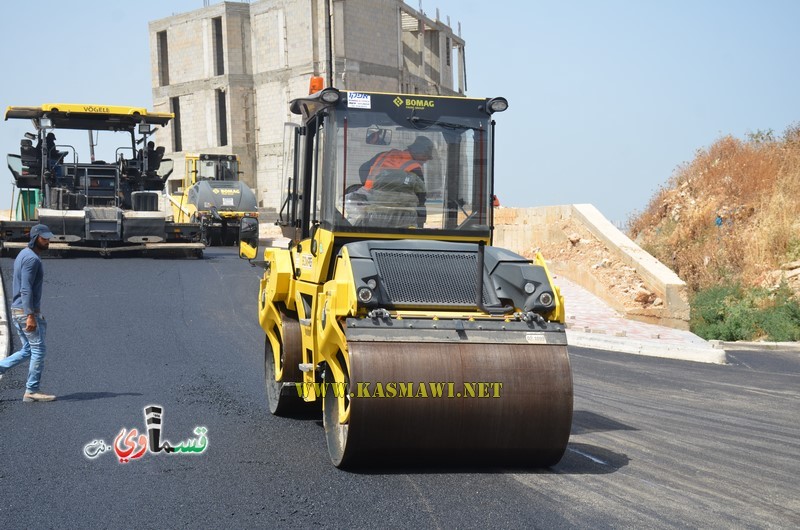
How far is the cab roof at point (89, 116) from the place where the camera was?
846 inches

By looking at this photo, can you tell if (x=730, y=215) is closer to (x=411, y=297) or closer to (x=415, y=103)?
(x=415, y=103)

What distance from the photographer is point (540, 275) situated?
6359 mm

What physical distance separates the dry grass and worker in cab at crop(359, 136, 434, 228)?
13492mm

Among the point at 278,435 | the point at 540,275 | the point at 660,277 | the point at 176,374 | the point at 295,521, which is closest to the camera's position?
the point at 295,521

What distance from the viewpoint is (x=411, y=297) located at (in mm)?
6410

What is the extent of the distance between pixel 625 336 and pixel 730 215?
341 inches

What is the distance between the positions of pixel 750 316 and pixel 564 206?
541cm

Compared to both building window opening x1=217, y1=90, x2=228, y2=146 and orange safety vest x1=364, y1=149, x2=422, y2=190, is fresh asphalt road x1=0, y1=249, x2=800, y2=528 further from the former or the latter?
building window opening x1=217, y1=90, x2=228, y2=146

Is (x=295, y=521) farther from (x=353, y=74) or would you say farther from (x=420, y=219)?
(x=353, y=74)

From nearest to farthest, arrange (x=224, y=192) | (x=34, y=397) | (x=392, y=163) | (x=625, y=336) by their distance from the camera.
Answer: (x=392, y=163) < (x=34, y=397) < (x=625, y=336) < (x=224, y=192)

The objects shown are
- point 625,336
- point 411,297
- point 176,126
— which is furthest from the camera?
point 176,126

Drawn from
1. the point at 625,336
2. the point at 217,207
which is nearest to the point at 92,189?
the point at 217,207

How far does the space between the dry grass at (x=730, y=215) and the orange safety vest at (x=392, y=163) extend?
13.5 m

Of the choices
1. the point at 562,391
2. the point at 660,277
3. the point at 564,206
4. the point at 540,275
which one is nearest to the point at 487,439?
the point at 562,391
